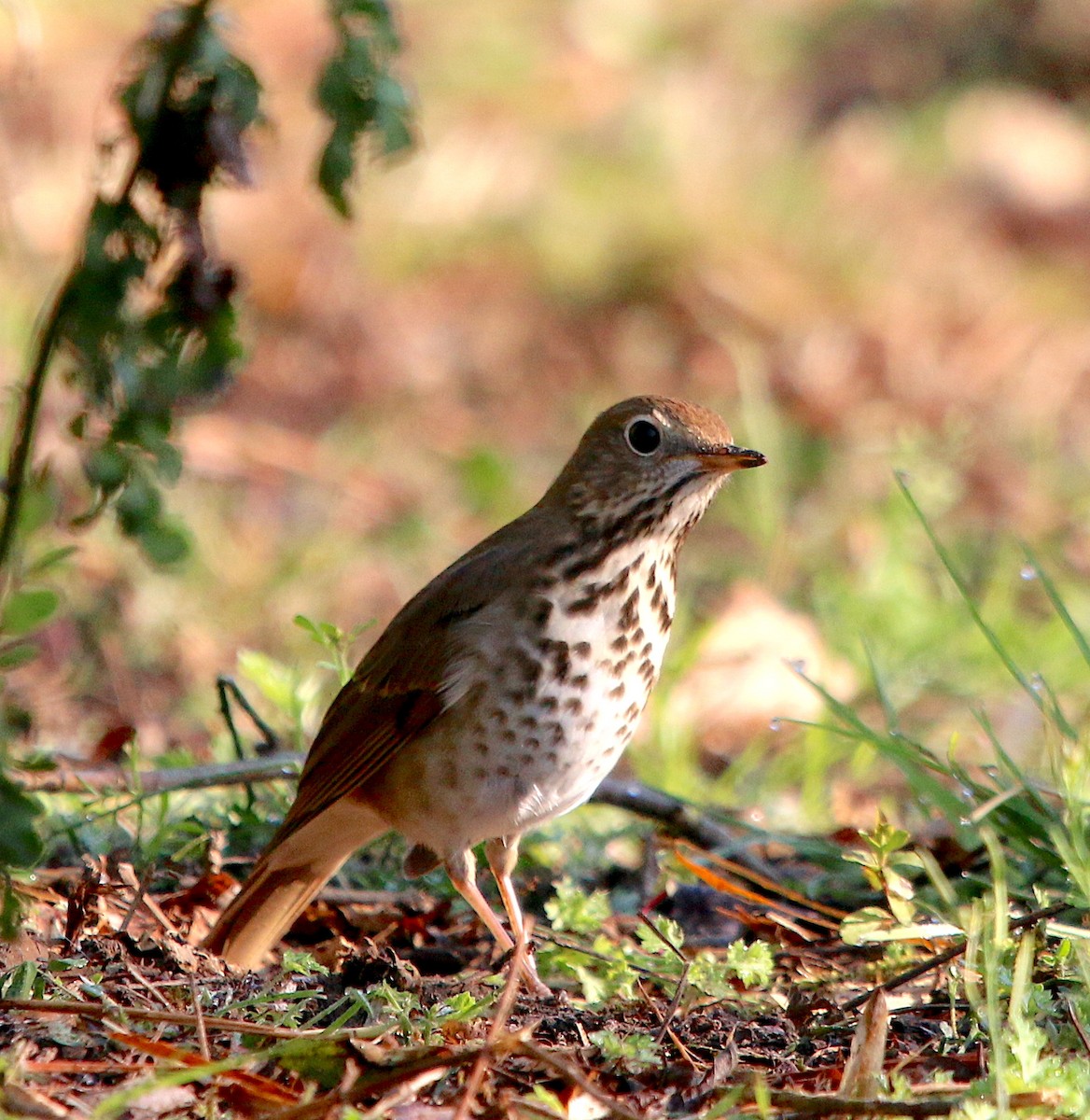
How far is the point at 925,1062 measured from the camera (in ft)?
8.06

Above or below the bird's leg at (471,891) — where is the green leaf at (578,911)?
above

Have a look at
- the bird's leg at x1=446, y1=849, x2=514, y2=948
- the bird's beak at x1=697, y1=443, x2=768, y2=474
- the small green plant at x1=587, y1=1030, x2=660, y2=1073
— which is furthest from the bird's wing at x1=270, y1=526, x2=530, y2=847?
the small green plant at x1=587, y1=1030, x2=660, y2=1073

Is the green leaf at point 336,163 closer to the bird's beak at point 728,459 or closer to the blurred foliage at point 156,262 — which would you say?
the blurred foliage at point 156,262

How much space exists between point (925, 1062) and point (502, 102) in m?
7.60

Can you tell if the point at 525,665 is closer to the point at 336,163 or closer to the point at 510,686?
the point at 510,686

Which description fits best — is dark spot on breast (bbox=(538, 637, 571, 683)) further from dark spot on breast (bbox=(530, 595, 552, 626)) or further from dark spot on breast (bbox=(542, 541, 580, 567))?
dark spot on breast (bbox=(542, 541, 580, 567))

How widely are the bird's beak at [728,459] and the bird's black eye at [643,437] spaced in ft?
0.37

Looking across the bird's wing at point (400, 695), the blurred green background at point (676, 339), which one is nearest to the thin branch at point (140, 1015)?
the bird's wing at point (400, 695)

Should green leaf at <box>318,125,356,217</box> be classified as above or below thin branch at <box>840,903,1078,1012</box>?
above

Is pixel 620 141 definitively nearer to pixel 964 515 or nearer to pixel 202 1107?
pixel 964 515

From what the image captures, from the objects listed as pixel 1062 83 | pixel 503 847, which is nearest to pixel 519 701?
pixel 503 847

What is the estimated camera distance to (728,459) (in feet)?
10.8

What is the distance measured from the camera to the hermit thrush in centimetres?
315

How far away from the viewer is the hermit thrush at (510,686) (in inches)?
124
